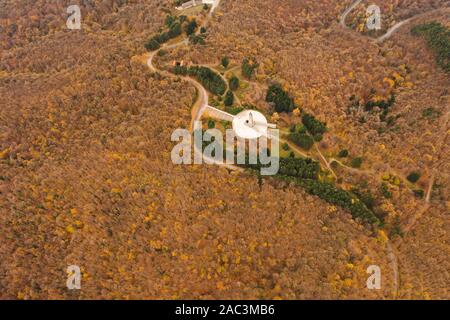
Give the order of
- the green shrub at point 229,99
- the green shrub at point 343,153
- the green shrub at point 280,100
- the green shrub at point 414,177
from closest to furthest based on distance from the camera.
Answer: the green shrub at point 414,177
the green shrub at point 343,153
the green shrub at point 229,99
the green shrub at point 280,100

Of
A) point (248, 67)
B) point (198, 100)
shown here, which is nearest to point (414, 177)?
point (248, 67)

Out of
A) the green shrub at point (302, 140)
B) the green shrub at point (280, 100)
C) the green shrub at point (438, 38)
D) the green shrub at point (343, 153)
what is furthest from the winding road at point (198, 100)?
the green shrub at point (438, 38)

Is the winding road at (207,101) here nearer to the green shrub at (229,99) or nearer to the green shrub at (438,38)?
the green shrub at (229,99)

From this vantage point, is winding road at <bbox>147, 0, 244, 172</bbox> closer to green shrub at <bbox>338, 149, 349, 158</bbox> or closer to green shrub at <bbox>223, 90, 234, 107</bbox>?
green shrub at <bbox>223, 90, 234, 107</bbox>

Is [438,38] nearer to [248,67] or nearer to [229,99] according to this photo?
[248,67]

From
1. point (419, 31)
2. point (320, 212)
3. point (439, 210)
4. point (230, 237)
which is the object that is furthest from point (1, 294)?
point (419, 31)

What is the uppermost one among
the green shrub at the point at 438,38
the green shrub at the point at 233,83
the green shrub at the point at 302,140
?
the green shrub at the point at 438,38

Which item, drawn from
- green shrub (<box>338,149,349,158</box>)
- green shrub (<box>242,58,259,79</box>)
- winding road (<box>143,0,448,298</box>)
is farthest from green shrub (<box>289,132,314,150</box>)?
green shrub (<box>242,58,259,79</box>)

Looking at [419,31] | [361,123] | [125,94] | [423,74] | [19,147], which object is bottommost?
[19,147]

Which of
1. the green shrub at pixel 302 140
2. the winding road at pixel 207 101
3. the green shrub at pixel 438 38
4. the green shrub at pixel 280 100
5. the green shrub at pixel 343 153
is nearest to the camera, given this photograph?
the winding road at pixel 207 101

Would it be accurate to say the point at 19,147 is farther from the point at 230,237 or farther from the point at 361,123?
the point at 361,123

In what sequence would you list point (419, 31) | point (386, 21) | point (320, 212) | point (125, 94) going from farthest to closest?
point (386, 21) < point (419, 31) < point (125, 94) < point (320, 212)
